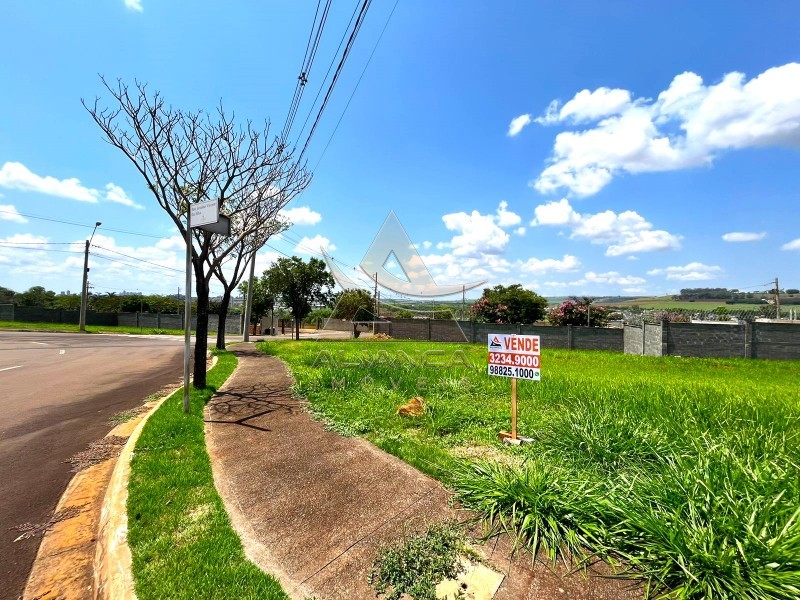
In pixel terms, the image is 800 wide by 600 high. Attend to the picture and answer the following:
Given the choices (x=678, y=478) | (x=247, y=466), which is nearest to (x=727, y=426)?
(x=678, y=478)

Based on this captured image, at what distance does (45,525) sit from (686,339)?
20770 mm

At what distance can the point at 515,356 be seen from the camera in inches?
186

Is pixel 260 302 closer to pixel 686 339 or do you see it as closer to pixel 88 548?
pixel 686 339

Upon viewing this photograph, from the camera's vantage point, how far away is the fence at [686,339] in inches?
588

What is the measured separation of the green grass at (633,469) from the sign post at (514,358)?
674mm

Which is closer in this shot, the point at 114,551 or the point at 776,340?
the point at 114,551

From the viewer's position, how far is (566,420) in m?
4.46

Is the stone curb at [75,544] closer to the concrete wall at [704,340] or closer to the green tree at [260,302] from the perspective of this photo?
the concrete wall at [704,340]

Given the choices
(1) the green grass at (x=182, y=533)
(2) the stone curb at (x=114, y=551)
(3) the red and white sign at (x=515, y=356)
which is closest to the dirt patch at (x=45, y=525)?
(2) the stone curb at (x=114, y=551)

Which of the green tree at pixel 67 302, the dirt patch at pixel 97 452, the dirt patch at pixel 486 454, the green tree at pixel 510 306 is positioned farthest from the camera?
the green tree at pixel 67 302

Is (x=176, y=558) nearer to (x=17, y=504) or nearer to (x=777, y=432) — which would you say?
(x=17, y=504)

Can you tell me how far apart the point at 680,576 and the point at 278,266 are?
1032 inches

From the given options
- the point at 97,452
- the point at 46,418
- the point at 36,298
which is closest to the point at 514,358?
the point at 97,452

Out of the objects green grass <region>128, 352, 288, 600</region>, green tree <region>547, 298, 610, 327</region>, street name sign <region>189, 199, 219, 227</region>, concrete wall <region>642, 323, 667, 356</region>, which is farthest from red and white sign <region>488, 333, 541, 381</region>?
green tree <region>547, 298, 610, 327</region>
